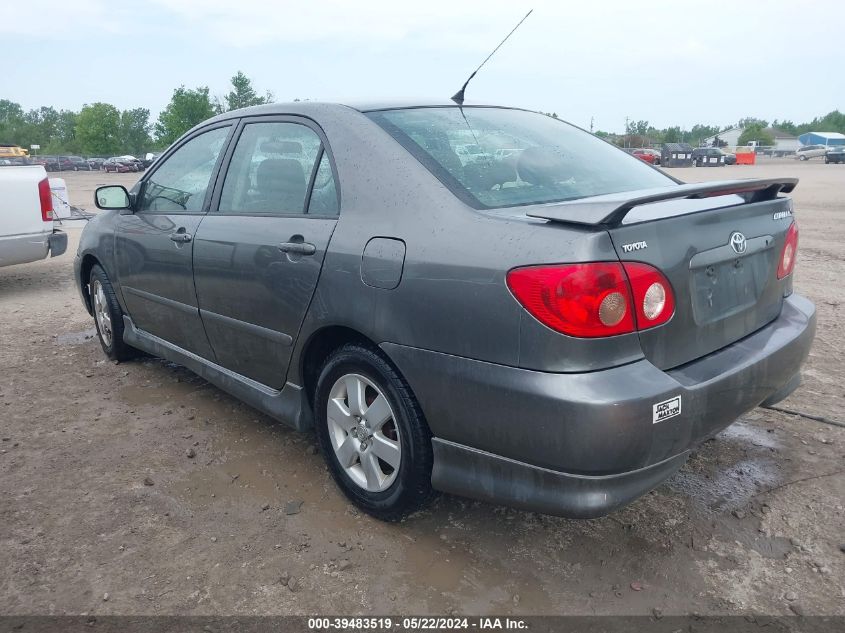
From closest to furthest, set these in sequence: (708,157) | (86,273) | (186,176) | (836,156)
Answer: (186,176)
(86,273)
(708,157)
(836,156)

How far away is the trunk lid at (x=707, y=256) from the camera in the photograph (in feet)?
A: 7.16

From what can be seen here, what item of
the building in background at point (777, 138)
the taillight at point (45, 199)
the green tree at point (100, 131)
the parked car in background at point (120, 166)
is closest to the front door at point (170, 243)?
the taillight at point (45, 199)

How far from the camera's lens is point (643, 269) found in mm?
2145

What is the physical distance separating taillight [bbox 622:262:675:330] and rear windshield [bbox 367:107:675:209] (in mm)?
583

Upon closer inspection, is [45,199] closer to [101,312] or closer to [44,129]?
[101,312]

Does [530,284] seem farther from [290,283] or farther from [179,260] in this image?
[179,260]

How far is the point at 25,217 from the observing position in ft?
23.6

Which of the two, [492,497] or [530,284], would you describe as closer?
[530,284]

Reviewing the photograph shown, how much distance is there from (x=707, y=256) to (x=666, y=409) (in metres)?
0.56

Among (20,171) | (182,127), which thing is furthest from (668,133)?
(20,171)

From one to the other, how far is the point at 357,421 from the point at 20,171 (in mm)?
6141

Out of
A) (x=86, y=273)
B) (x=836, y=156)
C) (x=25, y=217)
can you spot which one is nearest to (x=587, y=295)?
(x=86, y=273)

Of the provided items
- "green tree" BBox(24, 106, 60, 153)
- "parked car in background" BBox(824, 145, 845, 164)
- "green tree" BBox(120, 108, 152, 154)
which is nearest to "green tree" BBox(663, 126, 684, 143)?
"parked car in background" BBox(824, 145, 845, 164)

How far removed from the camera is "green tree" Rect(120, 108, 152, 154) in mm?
99794
